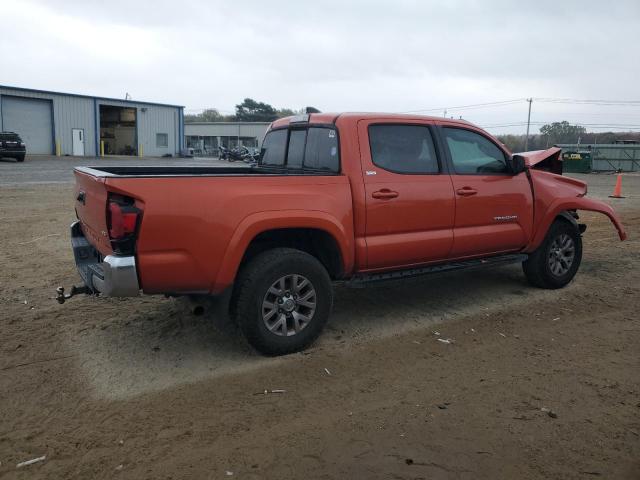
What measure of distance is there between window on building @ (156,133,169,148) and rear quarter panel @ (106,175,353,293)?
45.5m

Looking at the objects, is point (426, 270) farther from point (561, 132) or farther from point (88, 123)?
point (561, 132)

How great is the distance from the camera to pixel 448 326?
5.14m

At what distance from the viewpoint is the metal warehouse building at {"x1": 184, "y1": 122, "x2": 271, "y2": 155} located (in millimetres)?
65375

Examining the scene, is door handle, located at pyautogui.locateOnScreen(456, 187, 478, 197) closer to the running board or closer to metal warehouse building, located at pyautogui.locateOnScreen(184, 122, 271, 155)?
the running board

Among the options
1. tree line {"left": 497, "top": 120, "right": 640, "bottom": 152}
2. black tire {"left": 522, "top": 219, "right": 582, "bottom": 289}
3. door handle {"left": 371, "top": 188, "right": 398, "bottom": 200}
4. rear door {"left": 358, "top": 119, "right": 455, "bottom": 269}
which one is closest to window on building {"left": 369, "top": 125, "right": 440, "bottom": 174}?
rear door {"left": 358, "top": 119, "right": 455, "bottom": 269}

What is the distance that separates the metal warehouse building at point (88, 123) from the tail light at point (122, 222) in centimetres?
3887

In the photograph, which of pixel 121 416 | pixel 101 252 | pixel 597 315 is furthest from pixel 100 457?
pixel 597 315

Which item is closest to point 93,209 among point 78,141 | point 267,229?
point 267,229

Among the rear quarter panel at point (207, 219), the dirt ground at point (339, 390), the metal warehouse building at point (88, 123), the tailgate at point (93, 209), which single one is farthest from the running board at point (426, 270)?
the metal warehouse building at point (88, 123)

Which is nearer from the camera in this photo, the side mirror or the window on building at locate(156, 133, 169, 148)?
the side mirror

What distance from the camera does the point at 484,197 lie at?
5.53 metres

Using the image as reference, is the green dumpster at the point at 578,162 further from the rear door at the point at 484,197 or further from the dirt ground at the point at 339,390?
the rear door at the point at 484,197

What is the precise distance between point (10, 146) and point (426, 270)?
1142 inches

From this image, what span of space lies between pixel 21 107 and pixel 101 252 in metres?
39.6
